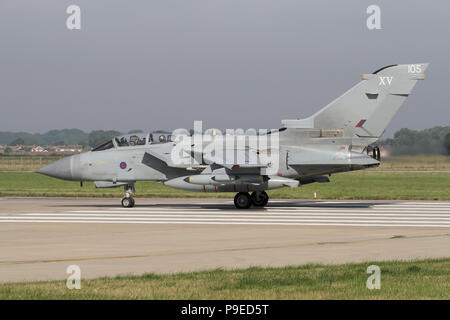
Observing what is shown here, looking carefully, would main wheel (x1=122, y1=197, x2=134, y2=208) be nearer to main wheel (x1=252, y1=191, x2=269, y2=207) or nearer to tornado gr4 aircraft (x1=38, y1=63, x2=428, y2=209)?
tornado gr4 aircraft (x1=38, y1=63, x2=428, y2=209)

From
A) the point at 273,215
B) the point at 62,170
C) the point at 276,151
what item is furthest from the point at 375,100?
the point at 62,170

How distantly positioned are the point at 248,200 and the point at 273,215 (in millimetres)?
3060

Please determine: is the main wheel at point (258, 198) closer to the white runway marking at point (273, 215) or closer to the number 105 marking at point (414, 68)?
the white runway marking at point (273, 215)

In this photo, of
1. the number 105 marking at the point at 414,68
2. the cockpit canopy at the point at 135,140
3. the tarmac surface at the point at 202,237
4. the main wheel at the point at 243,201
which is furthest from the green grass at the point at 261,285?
the cockpit canopy at the point at 135,140

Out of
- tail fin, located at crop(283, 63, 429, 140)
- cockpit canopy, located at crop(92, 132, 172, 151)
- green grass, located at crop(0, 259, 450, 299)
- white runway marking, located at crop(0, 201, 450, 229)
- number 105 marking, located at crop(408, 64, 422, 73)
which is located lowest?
white runway marking, located at crop(0, 201, 450, 229)

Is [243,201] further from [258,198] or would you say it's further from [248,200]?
[258,198]

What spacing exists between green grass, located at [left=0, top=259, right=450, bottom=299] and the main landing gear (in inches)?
596

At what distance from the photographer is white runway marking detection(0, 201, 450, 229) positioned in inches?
853

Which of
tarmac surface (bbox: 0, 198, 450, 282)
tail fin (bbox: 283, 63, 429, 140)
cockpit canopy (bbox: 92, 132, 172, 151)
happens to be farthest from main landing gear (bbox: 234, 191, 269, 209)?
tail fin (bbox: 283, 63, 429, 140)

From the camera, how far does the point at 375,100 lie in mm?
26641

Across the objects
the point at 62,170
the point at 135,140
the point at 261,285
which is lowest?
the point at 261,285

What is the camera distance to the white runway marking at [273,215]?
21.7 metres
